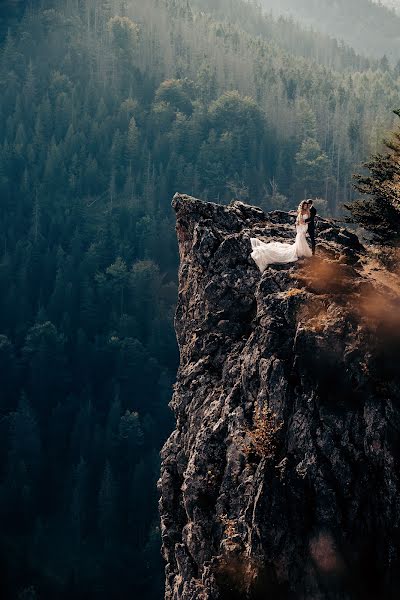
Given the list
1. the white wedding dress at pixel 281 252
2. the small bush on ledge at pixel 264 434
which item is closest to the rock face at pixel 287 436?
the small bush on ledge at pixel 264 434

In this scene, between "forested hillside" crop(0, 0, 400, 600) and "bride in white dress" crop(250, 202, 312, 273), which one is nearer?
"bride in white dress" crop(250, 202, 312, 273)

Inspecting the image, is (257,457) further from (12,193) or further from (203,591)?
(12,193)

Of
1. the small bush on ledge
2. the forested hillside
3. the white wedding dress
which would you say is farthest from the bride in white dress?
the forested hillside

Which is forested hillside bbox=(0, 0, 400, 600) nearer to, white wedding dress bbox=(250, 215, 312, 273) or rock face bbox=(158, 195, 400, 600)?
rock face bbox=(158, 195, 400, 600)

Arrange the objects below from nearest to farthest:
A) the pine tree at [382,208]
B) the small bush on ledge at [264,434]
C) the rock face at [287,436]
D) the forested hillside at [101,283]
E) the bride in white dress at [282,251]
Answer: the rock face at [287,436]
the small bush on ledge at [264,434]
the bride in white dress at [282,251]
the pine tree at [382,208]
the forested hillside at [101,283]

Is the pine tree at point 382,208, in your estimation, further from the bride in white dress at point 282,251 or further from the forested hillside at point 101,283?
the forested hillside at point 101,283

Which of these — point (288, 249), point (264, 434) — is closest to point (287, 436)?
point (264, 434)

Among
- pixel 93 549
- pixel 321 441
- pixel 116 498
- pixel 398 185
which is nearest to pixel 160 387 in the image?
pixel 116 498

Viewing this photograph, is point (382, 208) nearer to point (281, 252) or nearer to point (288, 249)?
point (288, 249)
